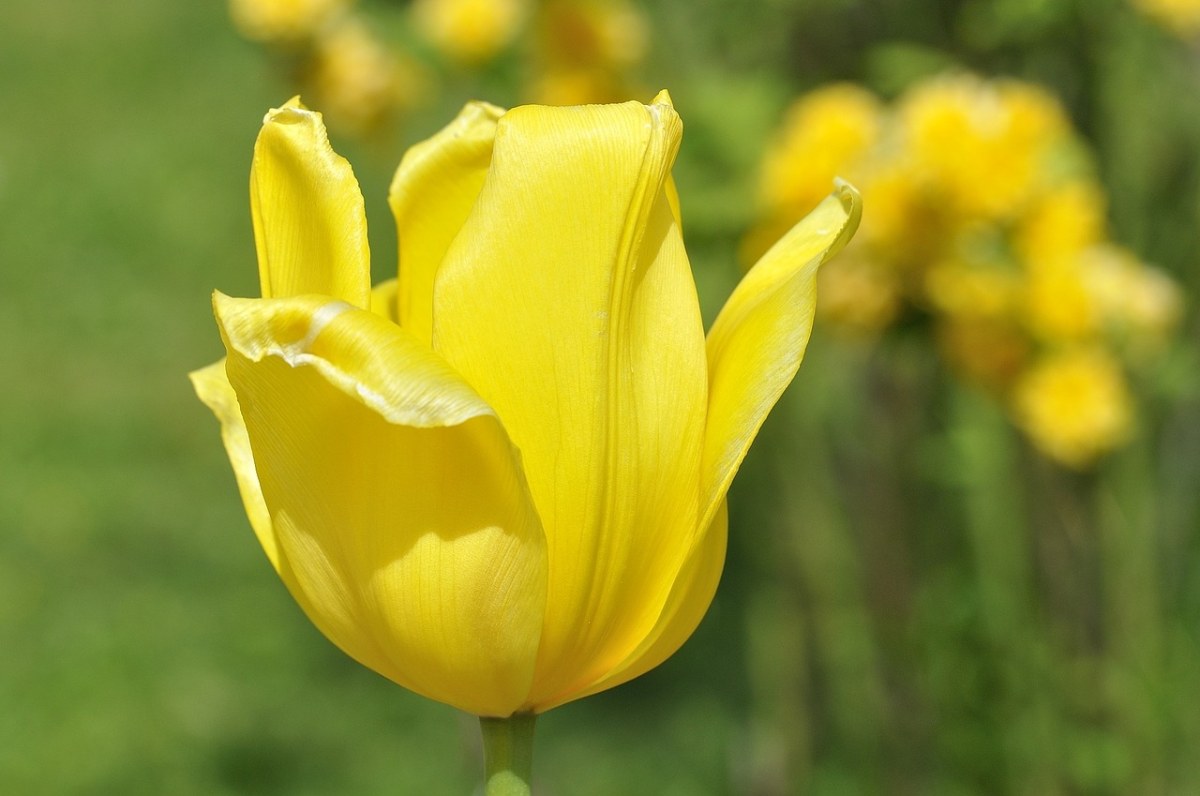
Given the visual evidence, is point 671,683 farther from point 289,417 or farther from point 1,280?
point 1,280

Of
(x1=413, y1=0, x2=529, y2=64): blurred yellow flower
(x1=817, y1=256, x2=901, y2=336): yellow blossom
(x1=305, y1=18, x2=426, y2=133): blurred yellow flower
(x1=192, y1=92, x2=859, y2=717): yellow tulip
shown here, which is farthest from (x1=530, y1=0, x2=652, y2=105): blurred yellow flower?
(x1=192, y1=92, x2=859, y2=717): yellow tulip

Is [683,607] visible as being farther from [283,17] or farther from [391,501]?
[283,17]

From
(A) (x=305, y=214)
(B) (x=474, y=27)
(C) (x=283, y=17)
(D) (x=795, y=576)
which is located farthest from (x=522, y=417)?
(D) (x=795, y=576)

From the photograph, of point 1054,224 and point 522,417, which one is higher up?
point 522,417

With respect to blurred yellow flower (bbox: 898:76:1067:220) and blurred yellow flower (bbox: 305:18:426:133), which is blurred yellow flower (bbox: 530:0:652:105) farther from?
blurred yellow flower (bbox: 898:76:1067:220)

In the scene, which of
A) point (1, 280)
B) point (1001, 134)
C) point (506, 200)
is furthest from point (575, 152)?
point (1, 280)

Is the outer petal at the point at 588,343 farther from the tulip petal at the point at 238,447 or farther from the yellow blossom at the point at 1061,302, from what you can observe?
the yellow blossom at the point at 1061,302

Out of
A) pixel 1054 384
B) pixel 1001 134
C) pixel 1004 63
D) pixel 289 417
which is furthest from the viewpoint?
pixel 1004 63
